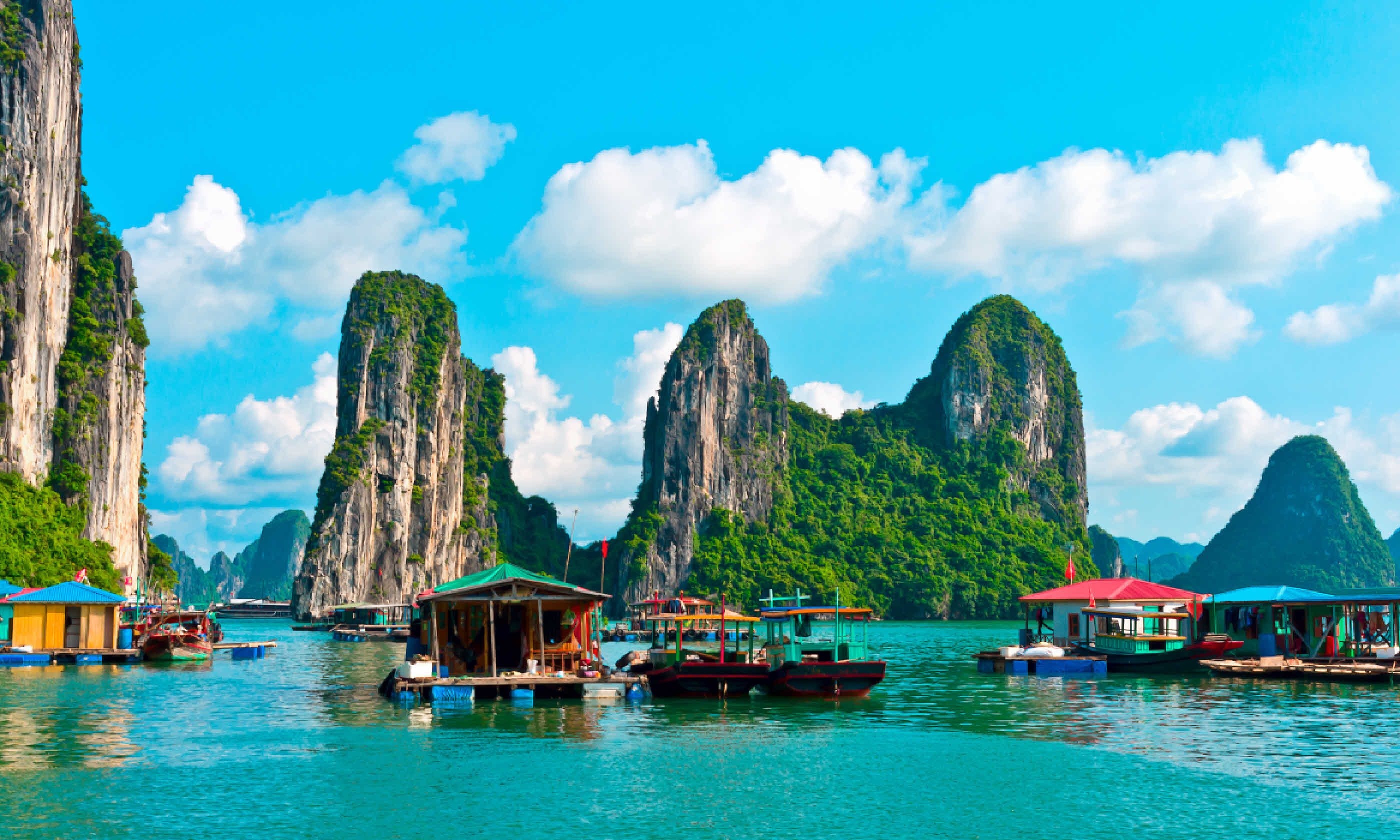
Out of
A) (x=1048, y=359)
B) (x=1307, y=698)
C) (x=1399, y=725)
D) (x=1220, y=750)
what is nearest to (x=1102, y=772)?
(x=1220, y=750)

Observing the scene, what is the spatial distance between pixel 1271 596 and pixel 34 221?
284 feet

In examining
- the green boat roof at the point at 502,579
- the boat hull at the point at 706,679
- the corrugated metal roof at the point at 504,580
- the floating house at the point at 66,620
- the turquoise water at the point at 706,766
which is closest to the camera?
the turquoise water at the point at 706,766

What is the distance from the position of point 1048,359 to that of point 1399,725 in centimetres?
16891

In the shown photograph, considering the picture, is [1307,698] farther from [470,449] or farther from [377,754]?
[470,449]

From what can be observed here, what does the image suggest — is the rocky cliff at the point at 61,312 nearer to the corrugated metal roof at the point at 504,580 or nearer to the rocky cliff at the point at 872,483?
the corrugated metal roof at the point at 504,580

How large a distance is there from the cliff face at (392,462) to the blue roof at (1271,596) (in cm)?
10819

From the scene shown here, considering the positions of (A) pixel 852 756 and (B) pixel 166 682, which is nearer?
(A) pixel 852 756

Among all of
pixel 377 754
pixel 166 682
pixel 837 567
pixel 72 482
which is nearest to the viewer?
pixel 377 754

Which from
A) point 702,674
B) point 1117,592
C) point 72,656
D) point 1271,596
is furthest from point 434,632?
point 1271,596

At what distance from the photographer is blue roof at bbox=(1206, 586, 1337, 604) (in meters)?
46.7

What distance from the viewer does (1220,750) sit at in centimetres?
2581

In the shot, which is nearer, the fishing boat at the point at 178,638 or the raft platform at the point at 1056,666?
the raft platform at the point at 1056,666

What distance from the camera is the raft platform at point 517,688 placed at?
111ft

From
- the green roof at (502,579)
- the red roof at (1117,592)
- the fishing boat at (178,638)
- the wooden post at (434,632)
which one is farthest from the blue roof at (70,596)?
the red roof at (1117,592)
